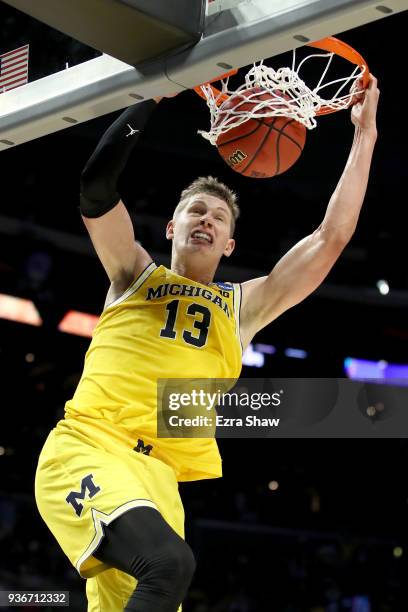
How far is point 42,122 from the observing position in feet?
11.8

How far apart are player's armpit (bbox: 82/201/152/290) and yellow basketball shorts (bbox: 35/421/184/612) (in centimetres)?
74

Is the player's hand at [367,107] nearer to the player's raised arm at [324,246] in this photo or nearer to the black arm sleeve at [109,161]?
the player's raised arm at [324,246]

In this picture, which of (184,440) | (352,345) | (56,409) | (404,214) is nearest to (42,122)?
(184,440)

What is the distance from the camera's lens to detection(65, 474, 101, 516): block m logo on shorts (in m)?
3.50

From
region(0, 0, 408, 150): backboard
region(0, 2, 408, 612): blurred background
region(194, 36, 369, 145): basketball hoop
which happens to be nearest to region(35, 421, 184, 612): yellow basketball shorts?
region(0, 0, 408, 150): backboard

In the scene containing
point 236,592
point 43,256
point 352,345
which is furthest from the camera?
point 352,345

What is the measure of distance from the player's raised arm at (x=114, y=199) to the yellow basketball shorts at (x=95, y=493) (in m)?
0.77

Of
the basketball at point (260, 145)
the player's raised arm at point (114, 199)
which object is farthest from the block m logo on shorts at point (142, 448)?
the basketball at point (260, 145)

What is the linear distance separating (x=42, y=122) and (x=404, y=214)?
12.5m

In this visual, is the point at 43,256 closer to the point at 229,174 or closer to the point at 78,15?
the point at 229,174

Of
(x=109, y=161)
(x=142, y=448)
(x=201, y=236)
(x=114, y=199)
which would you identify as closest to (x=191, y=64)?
(x=109, y=161)

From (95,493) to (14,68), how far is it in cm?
163

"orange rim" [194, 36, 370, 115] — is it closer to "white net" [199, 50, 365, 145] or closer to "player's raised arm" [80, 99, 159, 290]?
"white net" [199, 50, 365, 145]

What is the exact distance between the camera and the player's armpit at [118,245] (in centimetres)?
406
